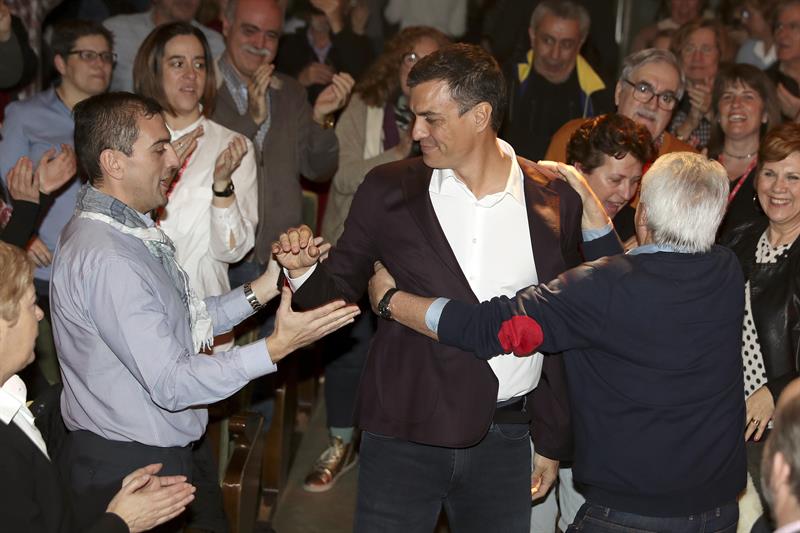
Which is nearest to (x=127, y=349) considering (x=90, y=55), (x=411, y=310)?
(x=411, y=310)

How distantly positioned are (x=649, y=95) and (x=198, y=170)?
1.76 metres

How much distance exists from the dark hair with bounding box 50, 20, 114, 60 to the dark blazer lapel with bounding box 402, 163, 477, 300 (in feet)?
6.61

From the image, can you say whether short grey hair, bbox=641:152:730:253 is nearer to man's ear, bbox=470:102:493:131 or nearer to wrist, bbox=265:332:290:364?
man's ear, bbox=470:102:493:131

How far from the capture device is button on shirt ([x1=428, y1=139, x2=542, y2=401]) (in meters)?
2.60

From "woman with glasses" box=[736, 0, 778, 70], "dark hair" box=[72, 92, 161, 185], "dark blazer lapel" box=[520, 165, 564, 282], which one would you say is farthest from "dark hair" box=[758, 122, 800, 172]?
"woman with glasses" box=[736, 0, 778, 70]

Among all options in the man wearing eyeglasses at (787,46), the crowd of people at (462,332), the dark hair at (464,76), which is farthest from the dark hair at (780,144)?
the man wearing eyeglasses at (787,46)

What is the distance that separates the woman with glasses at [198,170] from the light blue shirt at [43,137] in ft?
1.55

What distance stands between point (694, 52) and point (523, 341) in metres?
3.39

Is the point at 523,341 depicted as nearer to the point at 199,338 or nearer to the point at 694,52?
the point at 199,338

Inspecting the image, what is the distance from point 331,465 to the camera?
14.6 feet

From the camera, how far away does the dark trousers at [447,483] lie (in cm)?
259

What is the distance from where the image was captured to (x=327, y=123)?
4.26 meters

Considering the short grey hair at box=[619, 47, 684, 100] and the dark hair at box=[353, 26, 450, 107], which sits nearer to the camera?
the short grey hair at box=[619, 47, 684, 100]

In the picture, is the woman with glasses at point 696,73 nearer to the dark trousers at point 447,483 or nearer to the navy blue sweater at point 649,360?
the navy blue sweater at point 649,360
